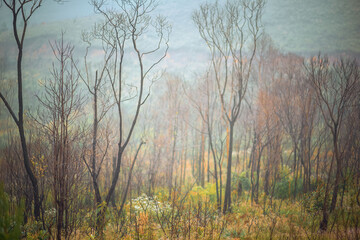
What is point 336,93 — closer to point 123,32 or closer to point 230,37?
point 230,37

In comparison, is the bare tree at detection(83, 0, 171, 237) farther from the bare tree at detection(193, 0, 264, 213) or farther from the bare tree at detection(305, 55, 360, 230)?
the bare tree at detection(305, 55, 360, 230)

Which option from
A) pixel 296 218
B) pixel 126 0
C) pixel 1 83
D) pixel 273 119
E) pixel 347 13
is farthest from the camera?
pixel 347 13

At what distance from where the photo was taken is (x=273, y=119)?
9617 mm

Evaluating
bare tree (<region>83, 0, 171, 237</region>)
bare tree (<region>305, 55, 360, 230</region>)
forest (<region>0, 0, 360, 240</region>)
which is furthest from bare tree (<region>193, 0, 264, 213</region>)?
bare tree (<region>305, 55, 360, 230</region>)

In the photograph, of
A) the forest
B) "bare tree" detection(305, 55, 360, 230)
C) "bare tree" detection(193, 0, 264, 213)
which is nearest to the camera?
the forest

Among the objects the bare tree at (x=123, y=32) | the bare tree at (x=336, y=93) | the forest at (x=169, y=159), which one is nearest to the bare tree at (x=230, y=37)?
the forest at (x=169, y=159)

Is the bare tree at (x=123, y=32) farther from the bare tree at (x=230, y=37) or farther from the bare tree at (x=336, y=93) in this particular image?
the bare tree at (x=336, y=93)

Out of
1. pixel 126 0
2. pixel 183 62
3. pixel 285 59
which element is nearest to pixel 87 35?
pixel 126 0

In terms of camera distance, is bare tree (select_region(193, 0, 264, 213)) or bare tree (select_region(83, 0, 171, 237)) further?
bare tree (select_region(193, 0, 264, 213))

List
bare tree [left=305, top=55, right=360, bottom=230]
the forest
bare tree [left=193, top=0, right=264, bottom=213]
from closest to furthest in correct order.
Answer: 1. the forest
2. bare tree [left=305, top=55, right=360, bottom=230]
3. bare tree [left=193, top=0, right=264, bottom=213]

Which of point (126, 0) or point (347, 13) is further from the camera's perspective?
point (347, 13)

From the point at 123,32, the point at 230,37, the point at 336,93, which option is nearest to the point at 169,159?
the point at 230,37

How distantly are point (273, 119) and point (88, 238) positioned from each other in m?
8.05

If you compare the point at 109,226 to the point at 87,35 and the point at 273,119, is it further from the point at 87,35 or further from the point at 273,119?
the point at 273,119
